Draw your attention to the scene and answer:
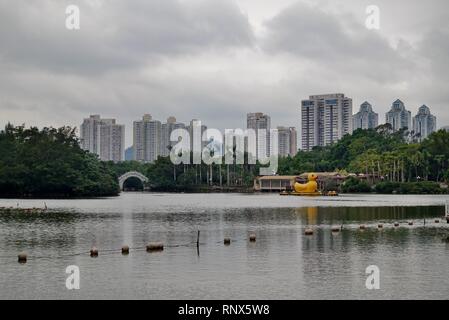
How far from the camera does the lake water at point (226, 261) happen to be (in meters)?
22.1

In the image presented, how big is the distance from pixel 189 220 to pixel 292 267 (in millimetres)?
26194

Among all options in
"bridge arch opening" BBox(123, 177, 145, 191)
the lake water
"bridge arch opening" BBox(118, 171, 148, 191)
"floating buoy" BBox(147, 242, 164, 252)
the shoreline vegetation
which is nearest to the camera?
the lake water

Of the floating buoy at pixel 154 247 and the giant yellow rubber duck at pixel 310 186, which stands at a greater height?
the giant yellow rubber duck at pixel 310 186

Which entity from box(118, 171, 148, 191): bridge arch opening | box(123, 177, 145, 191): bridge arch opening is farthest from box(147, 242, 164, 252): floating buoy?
box(123, 177, 145, 191): bridge arch opening

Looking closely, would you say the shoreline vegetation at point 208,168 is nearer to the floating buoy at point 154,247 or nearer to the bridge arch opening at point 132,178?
the bridge arch opening at point 132,178

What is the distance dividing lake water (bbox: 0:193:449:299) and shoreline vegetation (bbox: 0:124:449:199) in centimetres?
5194

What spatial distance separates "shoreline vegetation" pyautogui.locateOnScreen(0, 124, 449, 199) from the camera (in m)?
98.1

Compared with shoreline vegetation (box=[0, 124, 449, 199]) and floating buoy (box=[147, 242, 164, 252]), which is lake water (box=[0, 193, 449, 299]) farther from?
shoreline vegetation (box=[0, 124, 449, 199])

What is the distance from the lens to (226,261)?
28.7m

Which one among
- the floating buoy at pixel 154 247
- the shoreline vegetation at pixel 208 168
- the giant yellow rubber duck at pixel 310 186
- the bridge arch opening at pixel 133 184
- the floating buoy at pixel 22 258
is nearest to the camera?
the floating buoy at pixel 22 258

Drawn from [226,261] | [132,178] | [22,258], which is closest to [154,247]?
[226,261]

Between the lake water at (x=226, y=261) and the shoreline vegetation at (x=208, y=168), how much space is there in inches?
2045

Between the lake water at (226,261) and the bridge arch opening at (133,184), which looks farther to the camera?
the bridge arch opening at (133,184)

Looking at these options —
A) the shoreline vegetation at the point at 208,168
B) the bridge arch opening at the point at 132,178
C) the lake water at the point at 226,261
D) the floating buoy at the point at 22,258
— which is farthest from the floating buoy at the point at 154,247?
the bridge arch opening at the point at 132,178
